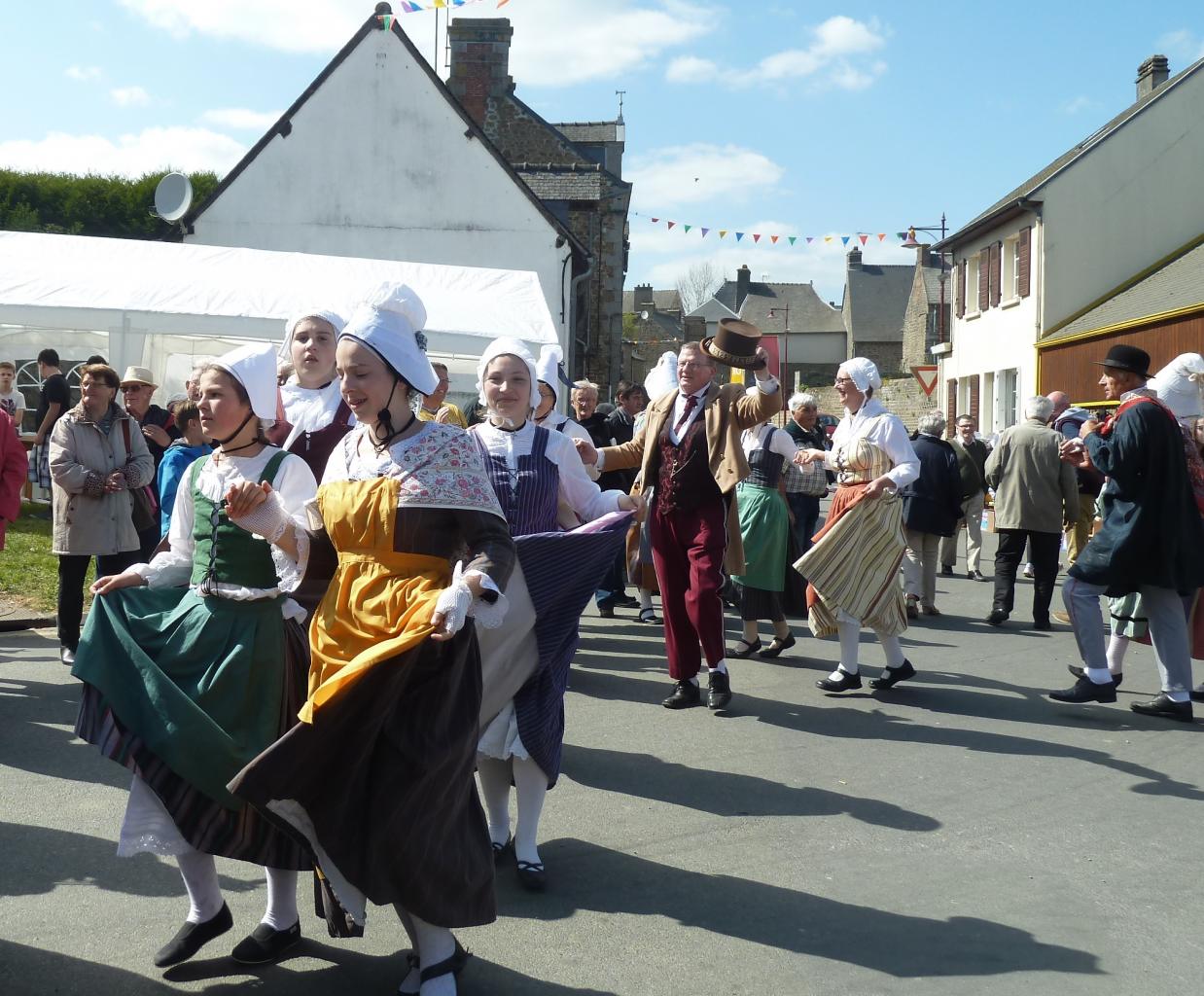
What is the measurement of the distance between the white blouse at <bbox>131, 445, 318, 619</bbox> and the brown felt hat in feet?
11.0

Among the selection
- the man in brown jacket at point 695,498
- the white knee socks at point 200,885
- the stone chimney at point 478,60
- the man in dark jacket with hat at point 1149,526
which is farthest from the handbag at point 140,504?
the stone chimney at point 478,60

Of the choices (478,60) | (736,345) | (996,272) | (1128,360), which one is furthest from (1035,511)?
(478,60)

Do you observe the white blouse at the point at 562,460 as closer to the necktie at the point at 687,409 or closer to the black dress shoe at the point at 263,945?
the black dress shoe at the point at 263,945

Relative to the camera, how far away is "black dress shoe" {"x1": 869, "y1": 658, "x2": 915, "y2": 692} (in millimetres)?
7812

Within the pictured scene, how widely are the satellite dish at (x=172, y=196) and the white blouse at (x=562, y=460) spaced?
19249 mm

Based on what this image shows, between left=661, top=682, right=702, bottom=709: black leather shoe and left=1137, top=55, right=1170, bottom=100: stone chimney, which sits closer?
left=661, top=682, right=702, bottom=709: black leather shoe

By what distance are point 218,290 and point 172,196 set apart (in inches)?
362

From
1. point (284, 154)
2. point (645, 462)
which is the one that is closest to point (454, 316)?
point (645, 462)

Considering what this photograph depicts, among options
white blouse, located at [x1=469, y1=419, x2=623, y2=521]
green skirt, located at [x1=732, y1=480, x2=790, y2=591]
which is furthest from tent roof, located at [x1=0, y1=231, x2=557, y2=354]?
white blouse, located at [x1=469, y1=419, x2=623, y2=521]

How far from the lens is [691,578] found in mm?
7145

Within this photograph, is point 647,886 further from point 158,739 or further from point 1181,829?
point 1181,829

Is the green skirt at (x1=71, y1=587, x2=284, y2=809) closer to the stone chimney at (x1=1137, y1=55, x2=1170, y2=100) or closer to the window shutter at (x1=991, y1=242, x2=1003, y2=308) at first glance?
the window shutter at (x1=991, y1=242, x2=1003, y2=308)

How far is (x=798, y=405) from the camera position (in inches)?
423

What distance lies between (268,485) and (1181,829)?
3.92 m
